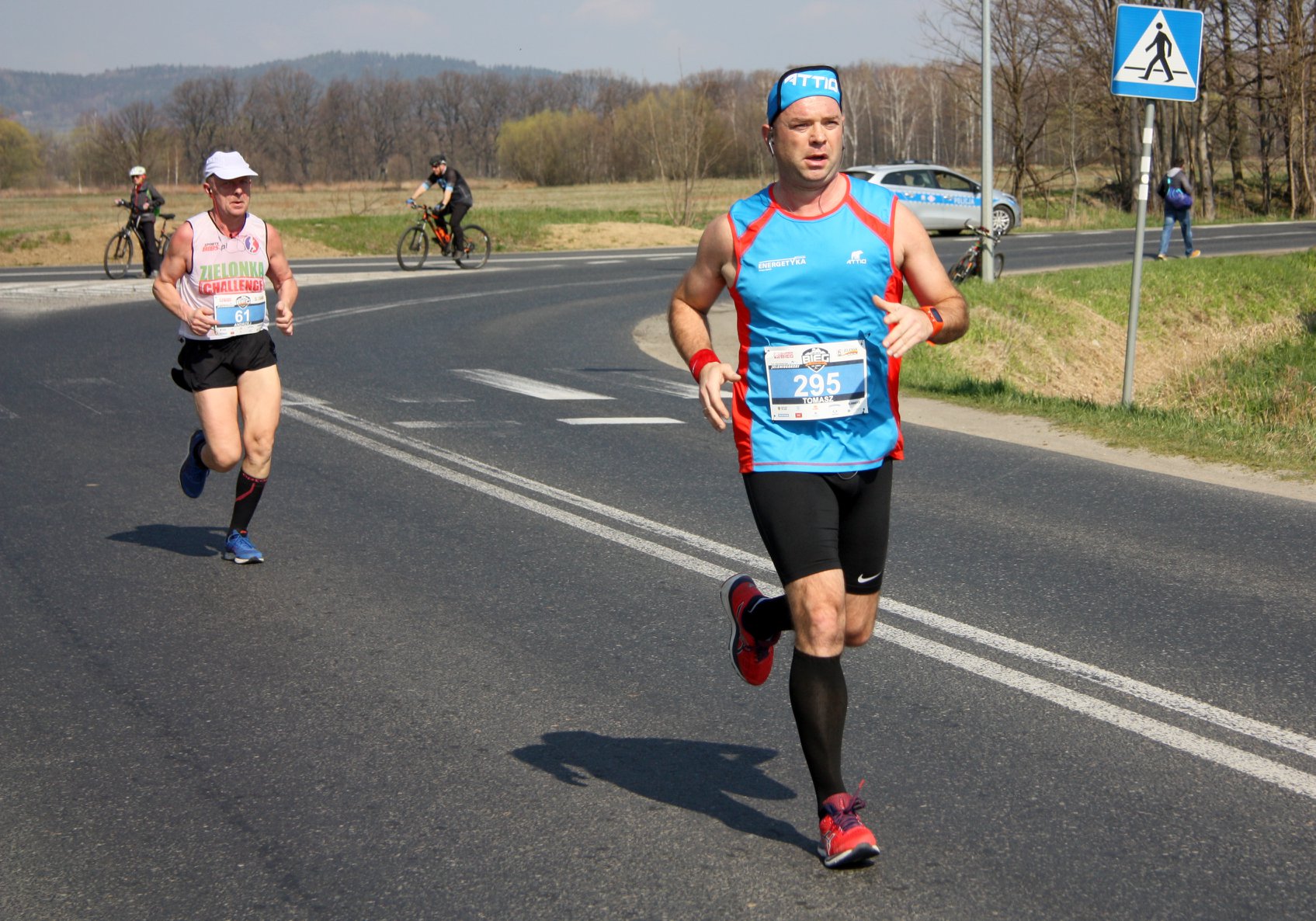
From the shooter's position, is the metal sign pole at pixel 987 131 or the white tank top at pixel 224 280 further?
the metal sign pole at pixel 987 131

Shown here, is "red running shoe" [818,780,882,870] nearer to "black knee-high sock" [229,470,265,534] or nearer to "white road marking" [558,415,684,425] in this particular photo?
"black knee-high sock" [229,470,265,534]

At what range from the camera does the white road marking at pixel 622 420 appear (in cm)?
1066

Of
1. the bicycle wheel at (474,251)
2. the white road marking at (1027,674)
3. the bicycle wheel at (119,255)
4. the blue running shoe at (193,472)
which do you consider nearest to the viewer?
the white road marking at (1027,674)

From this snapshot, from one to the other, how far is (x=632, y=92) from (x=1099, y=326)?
479 ft

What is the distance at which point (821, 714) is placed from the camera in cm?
352

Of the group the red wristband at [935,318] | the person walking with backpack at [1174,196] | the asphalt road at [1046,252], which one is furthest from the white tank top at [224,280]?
the person walking with backpack at [1174,196]

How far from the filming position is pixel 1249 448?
31.1ft

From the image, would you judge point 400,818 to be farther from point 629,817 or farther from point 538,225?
point 538,225

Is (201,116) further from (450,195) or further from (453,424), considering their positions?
(453,424)

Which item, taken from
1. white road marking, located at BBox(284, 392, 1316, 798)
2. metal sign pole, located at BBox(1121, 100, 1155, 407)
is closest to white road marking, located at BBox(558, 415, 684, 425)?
white road marking, located at BBox(284, 392, 1316, 798)

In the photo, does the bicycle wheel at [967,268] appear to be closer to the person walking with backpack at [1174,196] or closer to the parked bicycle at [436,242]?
the person walking with backpack at [1174,196]

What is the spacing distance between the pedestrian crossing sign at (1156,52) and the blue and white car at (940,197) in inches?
974

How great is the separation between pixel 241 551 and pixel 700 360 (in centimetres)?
369

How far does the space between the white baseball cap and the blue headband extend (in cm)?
345
